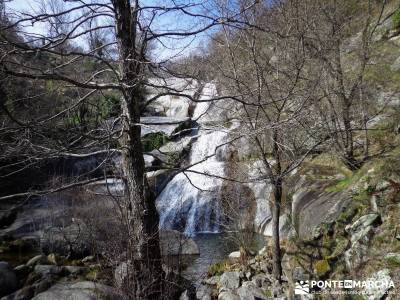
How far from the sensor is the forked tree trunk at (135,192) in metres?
4.52

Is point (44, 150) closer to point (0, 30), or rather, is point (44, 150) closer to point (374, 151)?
point (0, 30)

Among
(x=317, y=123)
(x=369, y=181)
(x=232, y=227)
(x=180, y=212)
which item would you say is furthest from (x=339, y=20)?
(x=180, y=212)

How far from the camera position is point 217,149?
988 centimetres

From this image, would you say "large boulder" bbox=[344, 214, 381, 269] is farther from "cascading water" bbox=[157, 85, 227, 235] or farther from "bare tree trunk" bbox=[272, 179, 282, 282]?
"cascading water" bbox=[157, 85, 227, 235]

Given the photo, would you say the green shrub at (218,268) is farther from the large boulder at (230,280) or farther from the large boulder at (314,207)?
the large boulder at (314,207)

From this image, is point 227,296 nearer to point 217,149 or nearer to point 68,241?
point 217,149

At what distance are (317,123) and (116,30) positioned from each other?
17.1 feet

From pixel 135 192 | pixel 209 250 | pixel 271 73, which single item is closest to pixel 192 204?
pixel 209 250

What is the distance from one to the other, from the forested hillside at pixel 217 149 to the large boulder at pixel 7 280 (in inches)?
1.4

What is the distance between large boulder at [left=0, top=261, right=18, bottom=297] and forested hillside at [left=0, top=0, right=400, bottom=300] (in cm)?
3

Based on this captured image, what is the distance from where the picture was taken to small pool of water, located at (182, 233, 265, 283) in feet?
35.7

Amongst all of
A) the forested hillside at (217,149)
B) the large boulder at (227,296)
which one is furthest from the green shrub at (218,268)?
the large boulder at (227,296)

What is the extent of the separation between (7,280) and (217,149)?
6082mm

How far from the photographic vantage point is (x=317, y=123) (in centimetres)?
838
